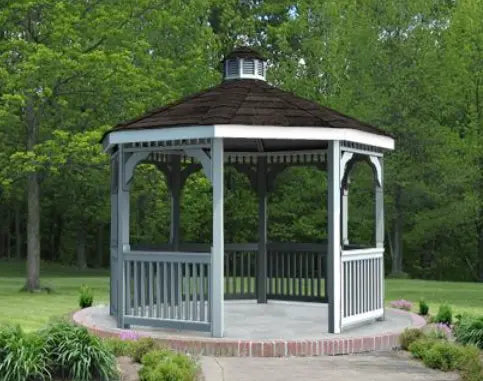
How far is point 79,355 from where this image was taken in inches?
284

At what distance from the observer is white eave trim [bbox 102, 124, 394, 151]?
1008 cm

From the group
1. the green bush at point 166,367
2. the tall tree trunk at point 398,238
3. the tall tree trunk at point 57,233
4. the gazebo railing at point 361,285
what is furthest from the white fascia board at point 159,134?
the tall tree trunk at point 57,233

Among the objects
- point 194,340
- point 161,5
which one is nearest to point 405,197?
point 161,5

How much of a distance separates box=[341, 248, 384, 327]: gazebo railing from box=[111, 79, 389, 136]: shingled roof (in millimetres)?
1822

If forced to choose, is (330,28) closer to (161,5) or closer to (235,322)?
(161,5)

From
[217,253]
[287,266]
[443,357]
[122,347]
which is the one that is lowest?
[443,357]

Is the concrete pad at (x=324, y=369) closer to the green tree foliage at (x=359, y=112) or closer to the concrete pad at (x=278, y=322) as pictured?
the concrete pad at (x=278, y=322)

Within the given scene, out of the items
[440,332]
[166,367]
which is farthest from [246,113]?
[166,367]

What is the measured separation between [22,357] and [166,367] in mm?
1288

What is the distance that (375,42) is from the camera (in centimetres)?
3123

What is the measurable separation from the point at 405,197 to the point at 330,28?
7.64 meters

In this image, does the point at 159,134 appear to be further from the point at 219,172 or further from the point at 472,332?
the point at 472,332

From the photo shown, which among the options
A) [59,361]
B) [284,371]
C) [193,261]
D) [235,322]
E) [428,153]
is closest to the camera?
[59,361]

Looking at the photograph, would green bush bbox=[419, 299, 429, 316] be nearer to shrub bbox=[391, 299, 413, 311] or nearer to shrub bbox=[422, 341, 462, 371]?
shrub bbox=[391, 299, 413, 311]
